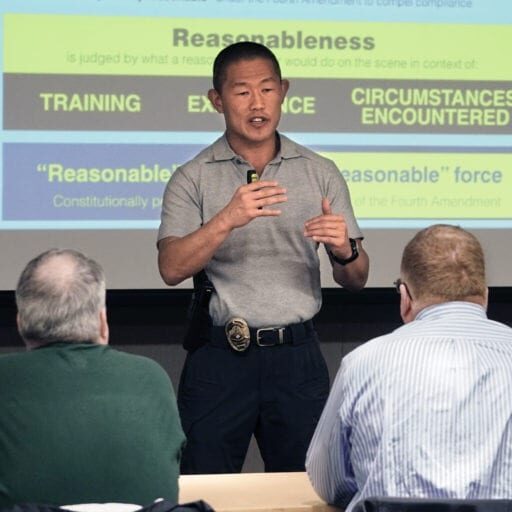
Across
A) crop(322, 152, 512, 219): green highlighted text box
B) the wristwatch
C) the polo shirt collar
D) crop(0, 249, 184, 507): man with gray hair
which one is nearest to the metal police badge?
the wristwatch

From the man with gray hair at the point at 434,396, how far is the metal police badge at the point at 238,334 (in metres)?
1.01

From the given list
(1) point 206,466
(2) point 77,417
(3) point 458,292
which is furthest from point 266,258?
(2) point 77,417

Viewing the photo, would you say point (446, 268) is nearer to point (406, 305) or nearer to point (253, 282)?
point (406, 305)

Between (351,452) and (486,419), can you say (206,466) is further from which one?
(486,419)

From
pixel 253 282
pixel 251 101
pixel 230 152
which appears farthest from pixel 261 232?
pixel 251 101

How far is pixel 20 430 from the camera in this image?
2.34 m

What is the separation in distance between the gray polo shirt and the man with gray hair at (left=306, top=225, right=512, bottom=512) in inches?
42.0

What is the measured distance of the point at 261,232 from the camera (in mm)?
3705

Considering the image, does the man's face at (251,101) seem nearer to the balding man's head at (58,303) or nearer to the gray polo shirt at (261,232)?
the gray polo shirt at (261,232)

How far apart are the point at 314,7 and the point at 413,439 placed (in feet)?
8.59

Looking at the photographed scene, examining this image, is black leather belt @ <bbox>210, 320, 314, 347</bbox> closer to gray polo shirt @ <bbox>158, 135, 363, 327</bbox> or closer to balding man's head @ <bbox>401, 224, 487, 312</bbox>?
gray polo shirt @ <bbox>158, 135, 363, 327</bbox>

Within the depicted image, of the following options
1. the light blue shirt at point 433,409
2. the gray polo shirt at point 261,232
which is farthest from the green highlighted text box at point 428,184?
the light blue shirt at point 433,409

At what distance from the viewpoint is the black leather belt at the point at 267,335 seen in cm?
365

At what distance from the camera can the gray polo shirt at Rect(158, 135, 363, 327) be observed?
3668mm
